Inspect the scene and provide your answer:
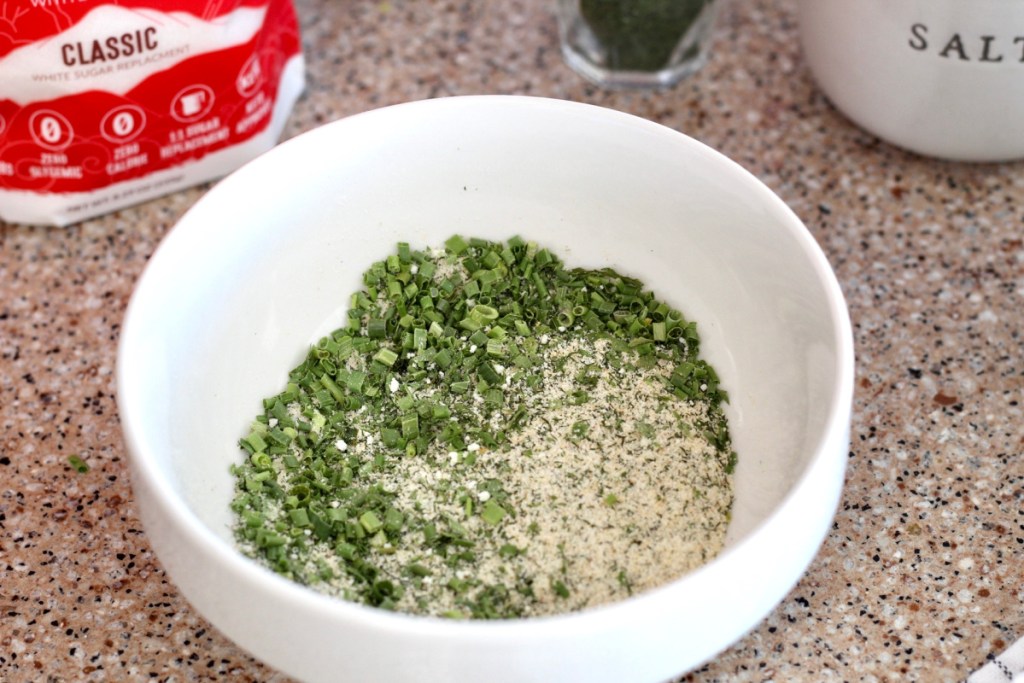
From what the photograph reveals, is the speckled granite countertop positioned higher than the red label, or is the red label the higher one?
the red label

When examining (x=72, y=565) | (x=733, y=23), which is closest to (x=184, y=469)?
(x=72, y=565)

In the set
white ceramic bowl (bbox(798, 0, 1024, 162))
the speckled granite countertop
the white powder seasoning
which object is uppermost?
white ceramic bowl (bbox(798, 0, 1024, 162))

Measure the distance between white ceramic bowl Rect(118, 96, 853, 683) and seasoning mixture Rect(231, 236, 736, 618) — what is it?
0.07 feet

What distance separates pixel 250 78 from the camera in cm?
99

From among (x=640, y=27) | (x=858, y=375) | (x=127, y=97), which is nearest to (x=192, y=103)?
(x=127, y=97)

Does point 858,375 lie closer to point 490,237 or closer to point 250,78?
point 490,237

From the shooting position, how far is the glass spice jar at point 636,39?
1064 millimetres

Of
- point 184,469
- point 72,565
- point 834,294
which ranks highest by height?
point 834,294

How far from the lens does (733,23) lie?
1217mm

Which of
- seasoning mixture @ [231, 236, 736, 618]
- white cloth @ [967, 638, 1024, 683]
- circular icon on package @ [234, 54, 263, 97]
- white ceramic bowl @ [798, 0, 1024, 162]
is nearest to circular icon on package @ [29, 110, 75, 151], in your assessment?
circular icon on package @ [234, 54, 263, 97]

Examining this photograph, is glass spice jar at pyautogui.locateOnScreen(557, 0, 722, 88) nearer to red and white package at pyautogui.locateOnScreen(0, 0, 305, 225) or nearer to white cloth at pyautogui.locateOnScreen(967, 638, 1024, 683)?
red and white package at pyautogui.locateOnScreen(0, 0, 305, 225)

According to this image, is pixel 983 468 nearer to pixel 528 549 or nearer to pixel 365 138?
pixel 528 549

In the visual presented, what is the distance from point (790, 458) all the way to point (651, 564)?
10 centimetres

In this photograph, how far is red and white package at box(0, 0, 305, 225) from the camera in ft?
2.89
